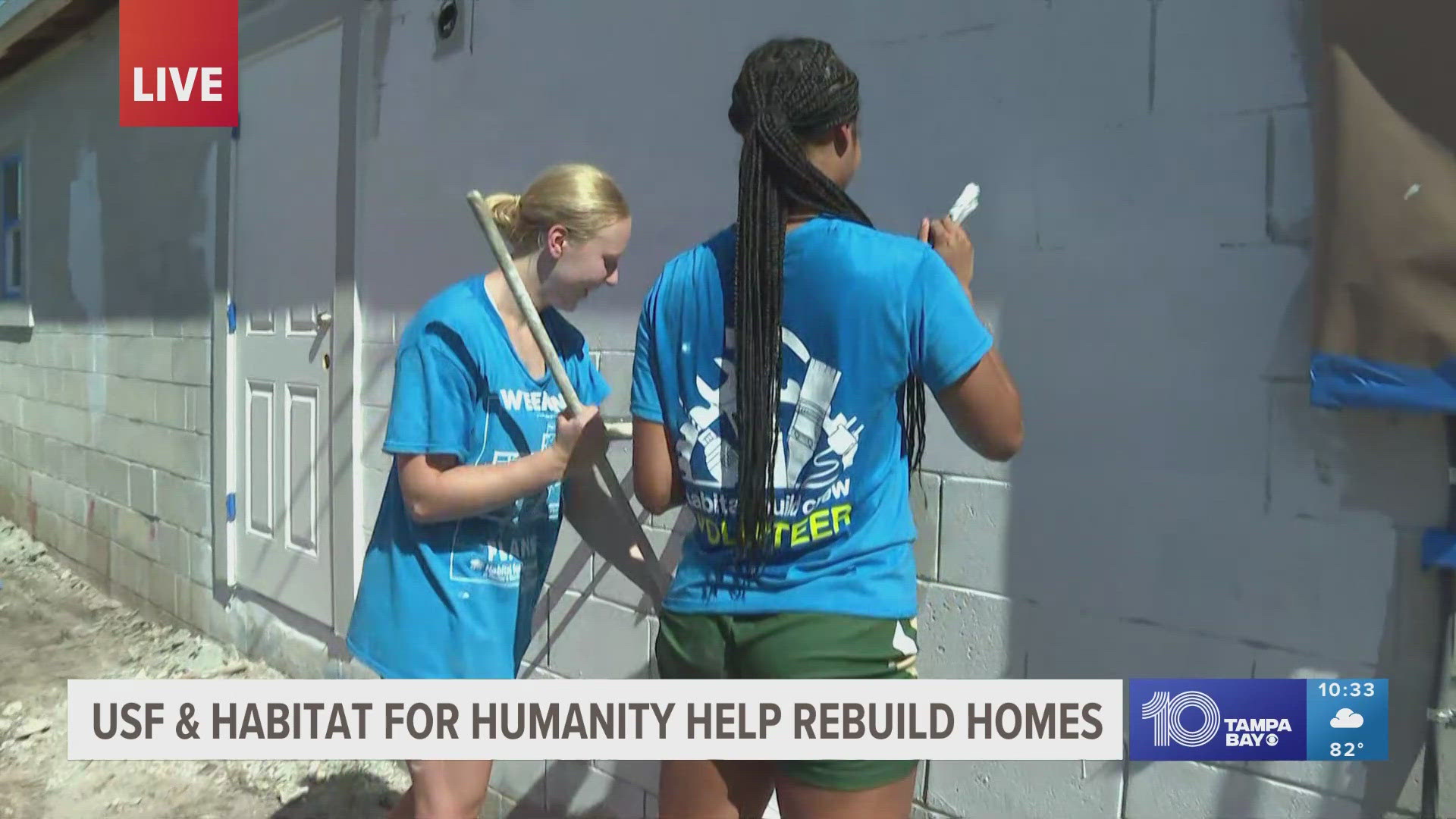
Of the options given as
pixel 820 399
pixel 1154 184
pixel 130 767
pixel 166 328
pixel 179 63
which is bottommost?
pixel 130 767

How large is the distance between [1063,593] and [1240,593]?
1.06ft

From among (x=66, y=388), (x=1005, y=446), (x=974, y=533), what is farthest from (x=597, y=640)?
(x=66, y=388)

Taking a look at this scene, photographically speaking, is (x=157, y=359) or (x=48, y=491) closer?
(x=157, y=359)

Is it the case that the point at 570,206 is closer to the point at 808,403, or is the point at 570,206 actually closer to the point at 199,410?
the point at 808,403

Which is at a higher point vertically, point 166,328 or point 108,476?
point 166,328

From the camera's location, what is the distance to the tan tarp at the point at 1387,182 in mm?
1692

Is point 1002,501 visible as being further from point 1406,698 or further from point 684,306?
point 684,306

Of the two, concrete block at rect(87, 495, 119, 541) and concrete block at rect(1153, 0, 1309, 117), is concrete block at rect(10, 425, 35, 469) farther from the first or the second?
concrete block at rect(1153, 0, 1309, 117)

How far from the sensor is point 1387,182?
173 cm

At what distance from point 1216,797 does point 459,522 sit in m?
1.46

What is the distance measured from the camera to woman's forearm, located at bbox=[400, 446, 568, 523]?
6.26ft

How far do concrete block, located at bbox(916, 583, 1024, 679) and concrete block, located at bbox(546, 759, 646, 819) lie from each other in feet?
3.47

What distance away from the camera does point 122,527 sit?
5980 millimetres

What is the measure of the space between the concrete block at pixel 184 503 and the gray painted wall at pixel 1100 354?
2615 mm
